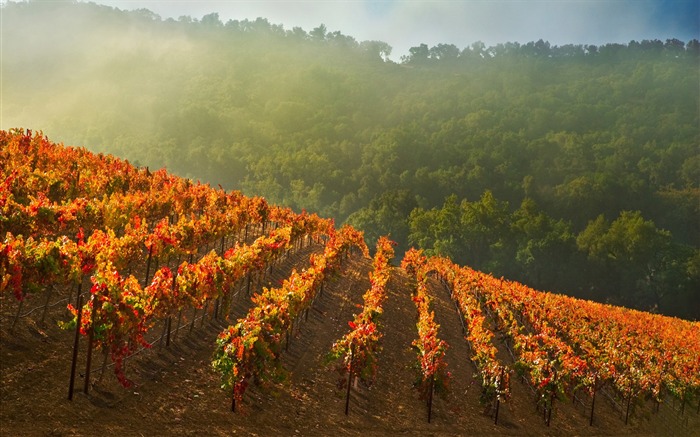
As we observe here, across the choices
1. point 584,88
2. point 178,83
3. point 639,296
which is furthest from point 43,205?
point 584,88

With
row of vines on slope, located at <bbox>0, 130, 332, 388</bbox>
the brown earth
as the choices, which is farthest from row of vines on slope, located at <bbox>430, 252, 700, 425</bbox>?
row of vines on slope, located at <bbox>0, 130, 332, 388</bbox>

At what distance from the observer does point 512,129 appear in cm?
16412

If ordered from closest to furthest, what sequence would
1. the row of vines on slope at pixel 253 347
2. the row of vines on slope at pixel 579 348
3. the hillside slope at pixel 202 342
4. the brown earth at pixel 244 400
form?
the brown earth at pixel 244 400 < the hillside slope at pixel 202 342 < the row of vines on slope at pixel 253 347 < the row of vines on slope at pixel 579 348

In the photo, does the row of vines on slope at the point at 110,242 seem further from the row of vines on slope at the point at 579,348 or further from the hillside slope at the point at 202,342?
the row of vines on slope at the point at 579,348

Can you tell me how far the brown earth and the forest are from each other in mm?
64037

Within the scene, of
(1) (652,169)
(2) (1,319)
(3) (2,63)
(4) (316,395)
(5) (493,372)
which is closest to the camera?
(2) (1,319)

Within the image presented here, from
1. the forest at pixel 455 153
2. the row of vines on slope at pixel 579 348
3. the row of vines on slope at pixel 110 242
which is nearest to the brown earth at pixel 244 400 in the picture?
the row of vines on slope at pixel 110 242

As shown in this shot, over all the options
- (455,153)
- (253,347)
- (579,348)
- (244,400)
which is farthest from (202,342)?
(455,153)

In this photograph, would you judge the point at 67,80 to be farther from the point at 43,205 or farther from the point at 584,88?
the point at 43,205

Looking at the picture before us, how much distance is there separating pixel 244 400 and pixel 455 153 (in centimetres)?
13203

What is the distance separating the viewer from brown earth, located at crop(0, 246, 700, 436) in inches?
481

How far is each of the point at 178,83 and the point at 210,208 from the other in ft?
553

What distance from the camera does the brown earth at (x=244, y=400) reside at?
40.1ft

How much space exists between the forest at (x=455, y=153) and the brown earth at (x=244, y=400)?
64.0m
